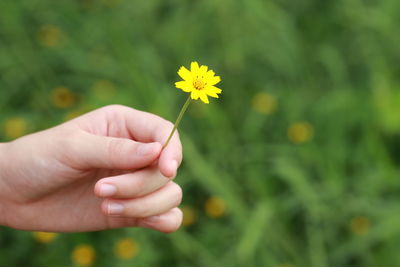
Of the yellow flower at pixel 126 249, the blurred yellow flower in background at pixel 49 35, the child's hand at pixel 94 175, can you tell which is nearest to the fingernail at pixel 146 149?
the child's hand at pixel 94 175

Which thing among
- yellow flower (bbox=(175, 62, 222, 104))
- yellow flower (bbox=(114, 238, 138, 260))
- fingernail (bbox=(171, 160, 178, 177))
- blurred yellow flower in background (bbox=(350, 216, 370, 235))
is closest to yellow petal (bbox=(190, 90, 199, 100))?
yellow flower (bbox=(175, 62, 222, 104))

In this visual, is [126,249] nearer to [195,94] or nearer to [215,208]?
[215,208]

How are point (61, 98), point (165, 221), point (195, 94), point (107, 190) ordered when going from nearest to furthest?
point (195, 94) → point (107, 190) → point (165, 221) → point (61, 98)

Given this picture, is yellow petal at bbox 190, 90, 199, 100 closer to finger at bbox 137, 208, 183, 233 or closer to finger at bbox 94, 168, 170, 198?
finger at bbox 94, 168, 170, 198

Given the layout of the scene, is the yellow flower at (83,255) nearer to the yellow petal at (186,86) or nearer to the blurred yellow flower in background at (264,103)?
the blurred yellow flower in background at (264,103)

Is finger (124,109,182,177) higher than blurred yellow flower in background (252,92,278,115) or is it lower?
lower

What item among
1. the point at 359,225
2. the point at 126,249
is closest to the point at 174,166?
the point at 126,249
